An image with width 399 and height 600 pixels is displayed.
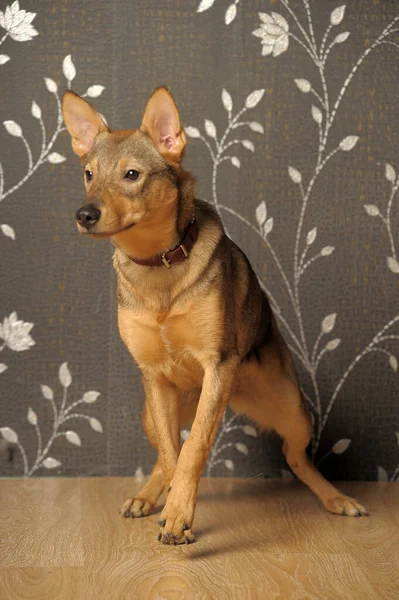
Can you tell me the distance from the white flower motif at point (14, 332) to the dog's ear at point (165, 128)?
4.17 feet

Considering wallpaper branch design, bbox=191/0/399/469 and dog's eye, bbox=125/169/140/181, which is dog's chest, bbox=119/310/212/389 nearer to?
dog's eye, bbox=125/169/140/181

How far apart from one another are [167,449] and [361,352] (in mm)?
1170

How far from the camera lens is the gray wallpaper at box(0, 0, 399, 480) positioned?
338 centimetres

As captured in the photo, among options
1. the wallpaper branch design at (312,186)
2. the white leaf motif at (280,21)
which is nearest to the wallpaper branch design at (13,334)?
the wallpaper branch design at (312,186)

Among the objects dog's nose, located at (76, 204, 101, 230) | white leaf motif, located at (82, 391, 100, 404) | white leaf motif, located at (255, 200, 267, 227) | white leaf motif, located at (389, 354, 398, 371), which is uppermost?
dog's nose, located at (76, 204, 101, 230)

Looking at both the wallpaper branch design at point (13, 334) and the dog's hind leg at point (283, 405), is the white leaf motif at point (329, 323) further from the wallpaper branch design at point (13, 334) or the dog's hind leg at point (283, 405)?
the wallpaper branch design at point (13, 334)

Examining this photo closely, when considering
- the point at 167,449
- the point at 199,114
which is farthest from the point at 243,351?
the point at 199,114

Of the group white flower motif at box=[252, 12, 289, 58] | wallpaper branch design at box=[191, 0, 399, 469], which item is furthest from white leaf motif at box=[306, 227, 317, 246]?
white flower motif at box=[252, 12, 289, 58]

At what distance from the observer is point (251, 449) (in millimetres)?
3500

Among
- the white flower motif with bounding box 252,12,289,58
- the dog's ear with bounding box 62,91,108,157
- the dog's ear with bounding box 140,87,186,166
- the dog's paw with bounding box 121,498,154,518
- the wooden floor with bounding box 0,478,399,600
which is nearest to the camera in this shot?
the wooden floor with bounding box 0,478,399,600

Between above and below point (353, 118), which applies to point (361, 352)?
below

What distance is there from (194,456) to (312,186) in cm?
150

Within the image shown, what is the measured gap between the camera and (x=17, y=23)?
3367 mm

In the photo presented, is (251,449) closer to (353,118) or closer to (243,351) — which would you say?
(243,351)
